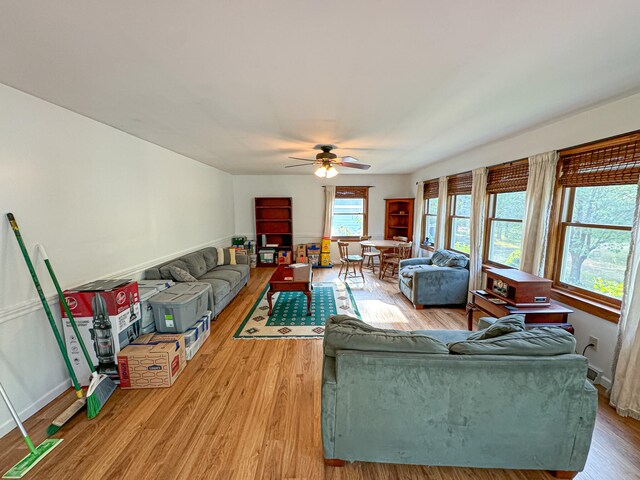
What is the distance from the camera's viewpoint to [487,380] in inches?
56.3

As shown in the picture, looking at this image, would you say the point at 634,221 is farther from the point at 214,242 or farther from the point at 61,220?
the point at 214,242

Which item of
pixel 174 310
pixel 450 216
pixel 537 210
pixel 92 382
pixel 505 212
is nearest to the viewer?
pixel 92 382

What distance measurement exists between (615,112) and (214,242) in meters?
6.16

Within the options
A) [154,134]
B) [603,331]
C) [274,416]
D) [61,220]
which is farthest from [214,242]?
[603,331]

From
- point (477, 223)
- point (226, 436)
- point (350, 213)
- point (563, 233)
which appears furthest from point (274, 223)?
point (563, 233)

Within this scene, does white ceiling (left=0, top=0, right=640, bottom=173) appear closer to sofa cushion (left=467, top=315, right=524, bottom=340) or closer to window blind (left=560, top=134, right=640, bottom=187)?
window blind (left=560, top=134, right=640, bottom=187)

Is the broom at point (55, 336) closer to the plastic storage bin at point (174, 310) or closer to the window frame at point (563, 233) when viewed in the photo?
the plastic storage bin at point (174, 310)

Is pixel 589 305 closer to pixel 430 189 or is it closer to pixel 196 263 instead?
pixel 430 189

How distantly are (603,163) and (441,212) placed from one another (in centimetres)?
277

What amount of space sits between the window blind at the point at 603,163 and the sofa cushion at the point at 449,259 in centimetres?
181

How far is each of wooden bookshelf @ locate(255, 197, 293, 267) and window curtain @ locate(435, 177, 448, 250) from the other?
11.9 feet

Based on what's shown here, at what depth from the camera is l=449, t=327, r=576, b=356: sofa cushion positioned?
1.43m

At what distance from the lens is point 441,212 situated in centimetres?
507

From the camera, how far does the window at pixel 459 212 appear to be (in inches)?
178
